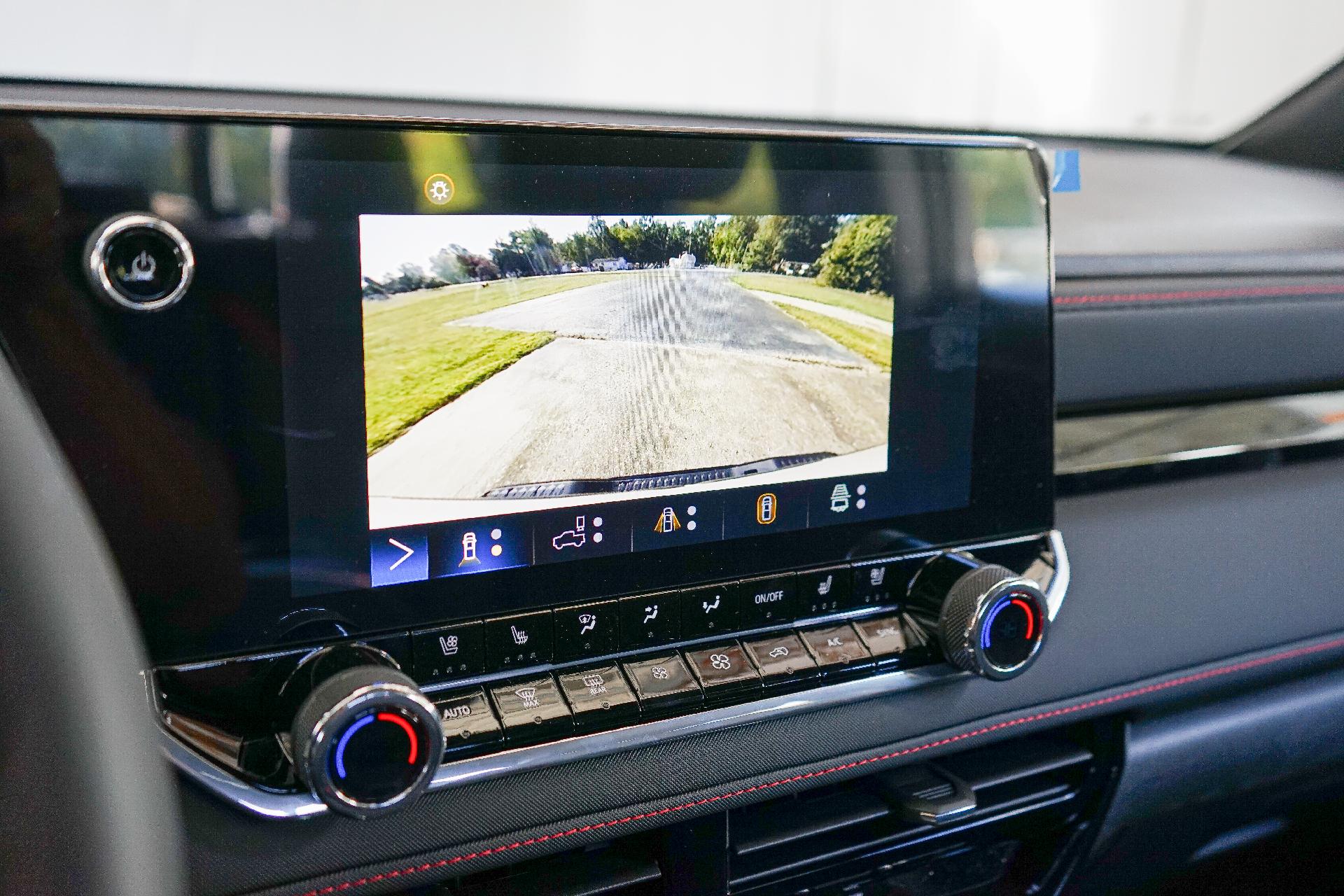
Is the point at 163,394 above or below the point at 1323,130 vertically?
below

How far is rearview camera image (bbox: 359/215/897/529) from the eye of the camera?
21.8 inches

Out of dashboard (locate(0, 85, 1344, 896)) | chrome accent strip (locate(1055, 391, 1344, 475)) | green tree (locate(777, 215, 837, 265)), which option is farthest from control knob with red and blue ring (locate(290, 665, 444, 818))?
chrome accent strip (locate(1055, 391, 1344, 475))

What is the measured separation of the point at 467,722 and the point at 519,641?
51 mm

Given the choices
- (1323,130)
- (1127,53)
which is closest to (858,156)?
(1323,130)

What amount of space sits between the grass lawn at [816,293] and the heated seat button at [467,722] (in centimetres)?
28

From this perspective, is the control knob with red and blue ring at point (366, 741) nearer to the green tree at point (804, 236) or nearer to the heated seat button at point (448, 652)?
the heated seat button at point (448, 652)

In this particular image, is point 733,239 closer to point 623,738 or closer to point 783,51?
point 623,738

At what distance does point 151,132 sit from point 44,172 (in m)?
0.05

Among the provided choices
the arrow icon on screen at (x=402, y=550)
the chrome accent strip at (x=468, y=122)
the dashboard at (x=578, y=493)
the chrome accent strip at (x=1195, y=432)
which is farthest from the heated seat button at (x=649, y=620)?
the chrome accent strip at (x=1195, y=432)

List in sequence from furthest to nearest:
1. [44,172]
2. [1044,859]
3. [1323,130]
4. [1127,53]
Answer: [1127,53] → [1323,130] → [1044,859] → [44,172]

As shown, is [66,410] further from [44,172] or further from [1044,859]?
[1044,859]

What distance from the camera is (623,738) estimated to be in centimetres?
62

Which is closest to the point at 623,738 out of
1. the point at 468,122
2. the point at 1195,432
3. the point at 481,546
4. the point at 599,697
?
the point at 599,697

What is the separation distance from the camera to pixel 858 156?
0.66 m
